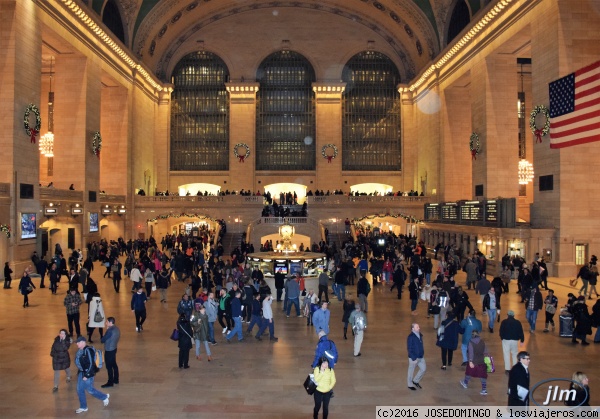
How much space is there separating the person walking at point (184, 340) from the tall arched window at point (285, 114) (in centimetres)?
3663

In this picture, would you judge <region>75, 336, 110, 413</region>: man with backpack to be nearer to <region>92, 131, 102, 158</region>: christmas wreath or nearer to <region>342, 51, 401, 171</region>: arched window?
<region>92, 131, 102, 158</region>: christmas wreath

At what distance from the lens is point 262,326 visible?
1185 cm

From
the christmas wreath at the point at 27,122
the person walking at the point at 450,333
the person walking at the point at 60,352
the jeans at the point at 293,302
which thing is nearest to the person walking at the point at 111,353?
the person walking at the point at 60,352

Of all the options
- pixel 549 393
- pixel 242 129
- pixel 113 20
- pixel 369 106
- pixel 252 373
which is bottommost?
pixel 252 373

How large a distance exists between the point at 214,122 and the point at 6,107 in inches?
968

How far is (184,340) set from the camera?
9523mm

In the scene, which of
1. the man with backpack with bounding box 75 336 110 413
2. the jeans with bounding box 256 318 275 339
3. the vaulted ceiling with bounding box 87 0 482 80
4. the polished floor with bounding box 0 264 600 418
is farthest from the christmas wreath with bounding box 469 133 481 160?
the man with backpack with bounding box 75 336 110 413

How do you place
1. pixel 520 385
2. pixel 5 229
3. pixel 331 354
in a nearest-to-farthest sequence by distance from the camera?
1. pixel 520 385
2. pixel 331 354
3. pixel 5 229

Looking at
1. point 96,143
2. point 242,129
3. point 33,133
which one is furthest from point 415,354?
point 242,129

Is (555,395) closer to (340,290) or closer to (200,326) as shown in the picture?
(200,326)

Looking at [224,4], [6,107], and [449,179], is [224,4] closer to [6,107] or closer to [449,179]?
[449,179]

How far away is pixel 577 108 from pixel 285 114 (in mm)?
31942

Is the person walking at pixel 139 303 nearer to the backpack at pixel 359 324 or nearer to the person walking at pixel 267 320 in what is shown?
the person walking at pixel 267 320

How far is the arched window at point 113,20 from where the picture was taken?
3309 cm
